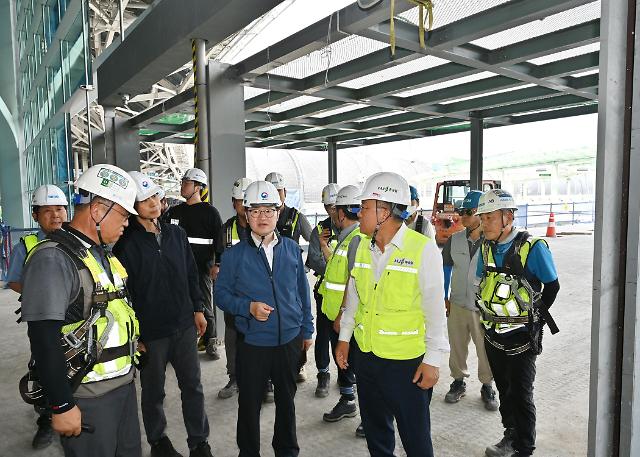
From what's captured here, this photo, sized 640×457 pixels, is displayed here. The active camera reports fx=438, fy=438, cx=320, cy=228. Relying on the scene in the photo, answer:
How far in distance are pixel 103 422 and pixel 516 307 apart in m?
2.65

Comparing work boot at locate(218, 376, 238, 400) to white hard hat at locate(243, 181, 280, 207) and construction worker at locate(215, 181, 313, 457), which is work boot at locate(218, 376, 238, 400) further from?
white hard hat at locate(243, 181, 280, 207)

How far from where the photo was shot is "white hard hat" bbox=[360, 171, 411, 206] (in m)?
2.62

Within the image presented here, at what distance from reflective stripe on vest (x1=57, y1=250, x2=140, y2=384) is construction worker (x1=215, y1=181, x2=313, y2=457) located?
0.80 metres

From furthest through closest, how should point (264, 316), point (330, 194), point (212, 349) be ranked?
1. point (212, 349)
2. point (330, 194)
3. point (264, 316)

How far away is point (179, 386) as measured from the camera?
3.32 meters

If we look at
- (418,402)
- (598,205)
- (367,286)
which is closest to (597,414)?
(598,205)

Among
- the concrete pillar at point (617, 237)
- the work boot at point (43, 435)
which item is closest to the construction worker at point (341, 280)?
the concrete pillar at point (617, 237)

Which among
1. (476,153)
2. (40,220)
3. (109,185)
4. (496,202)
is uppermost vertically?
(476,153)

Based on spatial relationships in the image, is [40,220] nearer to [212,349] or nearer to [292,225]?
[212,349]

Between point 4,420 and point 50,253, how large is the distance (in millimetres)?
3100

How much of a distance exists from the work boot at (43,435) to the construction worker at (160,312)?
99 centimetres

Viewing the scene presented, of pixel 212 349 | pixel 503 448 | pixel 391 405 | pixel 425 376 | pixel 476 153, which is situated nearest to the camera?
pixel 425 376

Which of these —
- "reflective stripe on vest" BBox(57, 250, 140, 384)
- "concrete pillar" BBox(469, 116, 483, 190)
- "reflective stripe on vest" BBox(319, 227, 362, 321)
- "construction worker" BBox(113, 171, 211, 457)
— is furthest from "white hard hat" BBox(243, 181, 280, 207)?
"concrete pillar" BBox(469, 116, 483, 190)

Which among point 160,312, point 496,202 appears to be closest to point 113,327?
point 160,312
